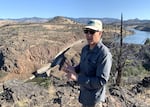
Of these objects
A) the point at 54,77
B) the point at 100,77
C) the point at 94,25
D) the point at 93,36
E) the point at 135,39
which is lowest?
the point at 135,39

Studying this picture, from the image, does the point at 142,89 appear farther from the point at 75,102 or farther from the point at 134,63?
the point at 134,63

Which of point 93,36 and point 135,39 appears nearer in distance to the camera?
point 93,36

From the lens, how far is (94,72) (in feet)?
13.9

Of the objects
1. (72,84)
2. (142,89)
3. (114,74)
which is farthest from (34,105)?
(114,74)

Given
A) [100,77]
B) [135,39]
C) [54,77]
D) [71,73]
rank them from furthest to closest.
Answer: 1. [135,39]
2. [54,77]
3. [71,73]
4. [100,77]

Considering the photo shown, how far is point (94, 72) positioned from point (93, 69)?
41 mm

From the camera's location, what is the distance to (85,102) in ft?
14.2

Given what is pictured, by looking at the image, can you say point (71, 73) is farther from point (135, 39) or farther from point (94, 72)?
point (135, 39)

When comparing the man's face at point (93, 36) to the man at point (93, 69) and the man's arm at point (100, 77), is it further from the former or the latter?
the man's arm at point (100, 77)

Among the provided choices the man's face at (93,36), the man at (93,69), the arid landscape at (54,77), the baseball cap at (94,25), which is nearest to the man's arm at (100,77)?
the man at (93,69)

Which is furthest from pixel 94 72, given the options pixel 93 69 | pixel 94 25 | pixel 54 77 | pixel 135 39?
pixel 135 39

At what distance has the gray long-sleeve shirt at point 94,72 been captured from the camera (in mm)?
4051

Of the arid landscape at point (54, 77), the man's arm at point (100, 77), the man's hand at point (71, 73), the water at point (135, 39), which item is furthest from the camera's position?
the water at point (135, 39)

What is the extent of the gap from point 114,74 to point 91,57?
1524 centimetres
